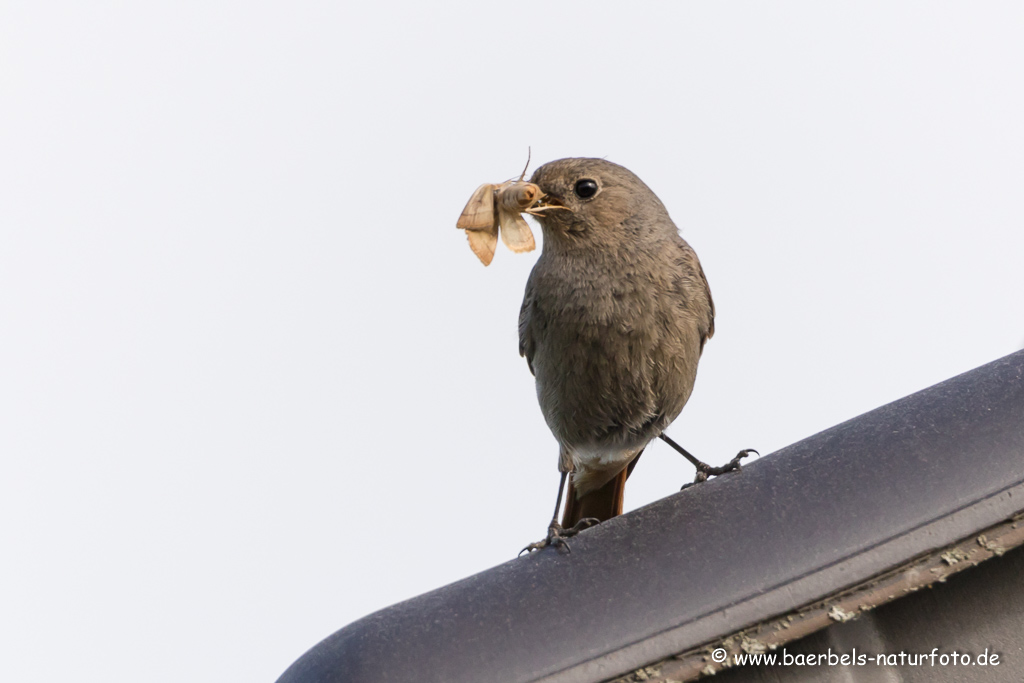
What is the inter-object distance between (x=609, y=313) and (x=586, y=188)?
1.84ft

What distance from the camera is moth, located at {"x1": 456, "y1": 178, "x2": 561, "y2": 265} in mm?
3713

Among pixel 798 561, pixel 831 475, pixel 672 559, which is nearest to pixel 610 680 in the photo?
pixel 672 559

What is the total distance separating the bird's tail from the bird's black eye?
1.22m

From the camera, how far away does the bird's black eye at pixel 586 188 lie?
13.5 feet

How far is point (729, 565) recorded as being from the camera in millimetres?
1792

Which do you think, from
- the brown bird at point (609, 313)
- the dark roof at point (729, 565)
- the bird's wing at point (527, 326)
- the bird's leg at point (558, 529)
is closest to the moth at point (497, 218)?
the brown bird at point (609, 313)

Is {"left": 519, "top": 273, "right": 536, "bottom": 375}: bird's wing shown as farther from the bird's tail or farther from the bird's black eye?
the bird's tail

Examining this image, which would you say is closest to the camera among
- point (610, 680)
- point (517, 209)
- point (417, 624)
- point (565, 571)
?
point (610, 680)

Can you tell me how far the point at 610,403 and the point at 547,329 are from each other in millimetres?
380

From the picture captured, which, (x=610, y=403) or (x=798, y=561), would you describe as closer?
(x=798, y=561)

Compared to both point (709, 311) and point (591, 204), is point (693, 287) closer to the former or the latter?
point (709, 311)

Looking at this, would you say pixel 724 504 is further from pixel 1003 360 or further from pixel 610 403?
pixel 610 403

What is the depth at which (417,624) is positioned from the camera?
185 cm

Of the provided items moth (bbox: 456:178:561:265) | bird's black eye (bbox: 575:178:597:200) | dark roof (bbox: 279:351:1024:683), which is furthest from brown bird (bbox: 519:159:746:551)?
dark roof (bbox: 279:351:1024:683)
